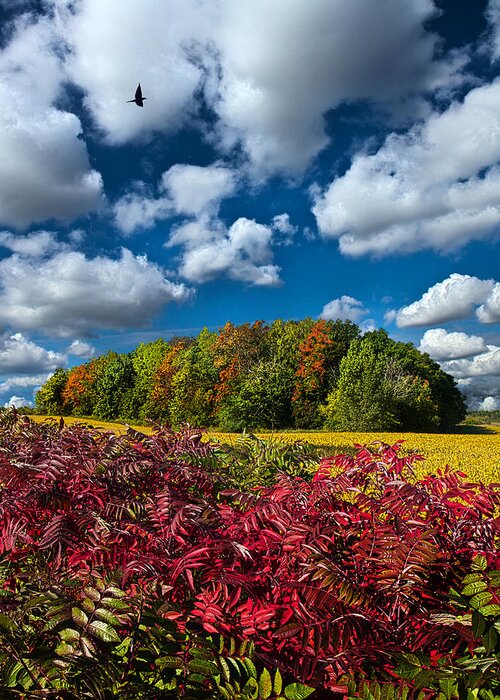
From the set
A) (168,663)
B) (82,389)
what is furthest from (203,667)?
(82,389)

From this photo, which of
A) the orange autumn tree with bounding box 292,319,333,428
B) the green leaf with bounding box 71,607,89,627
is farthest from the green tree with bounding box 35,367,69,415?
the green leaf with bounding box 71,607,89,627

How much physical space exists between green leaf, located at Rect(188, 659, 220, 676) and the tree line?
2976 cm

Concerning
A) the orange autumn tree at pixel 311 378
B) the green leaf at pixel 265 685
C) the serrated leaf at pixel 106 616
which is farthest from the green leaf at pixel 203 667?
the orange autumn tree at pixel 311 378

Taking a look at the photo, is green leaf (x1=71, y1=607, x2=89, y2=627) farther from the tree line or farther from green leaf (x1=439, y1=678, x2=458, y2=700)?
the tree line

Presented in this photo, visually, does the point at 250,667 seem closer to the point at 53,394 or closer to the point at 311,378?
the point at 311,378

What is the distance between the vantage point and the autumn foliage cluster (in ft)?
4.88

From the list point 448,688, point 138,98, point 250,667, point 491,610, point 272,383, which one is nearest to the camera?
point 448,688

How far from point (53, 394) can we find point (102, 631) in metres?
56.2

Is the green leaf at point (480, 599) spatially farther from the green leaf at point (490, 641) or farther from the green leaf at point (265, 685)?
the green leaf at point (265, 685)

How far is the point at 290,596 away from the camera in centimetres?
197

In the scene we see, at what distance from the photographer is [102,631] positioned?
1.44 metres

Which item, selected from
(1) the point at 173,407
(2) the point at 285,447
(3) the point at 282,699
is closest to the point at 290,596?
(3) the point at 282,699

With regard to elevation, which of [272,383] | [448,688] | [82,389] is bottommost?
[448,688]

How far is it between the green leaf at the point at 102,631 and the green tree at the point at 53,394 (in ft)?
180
